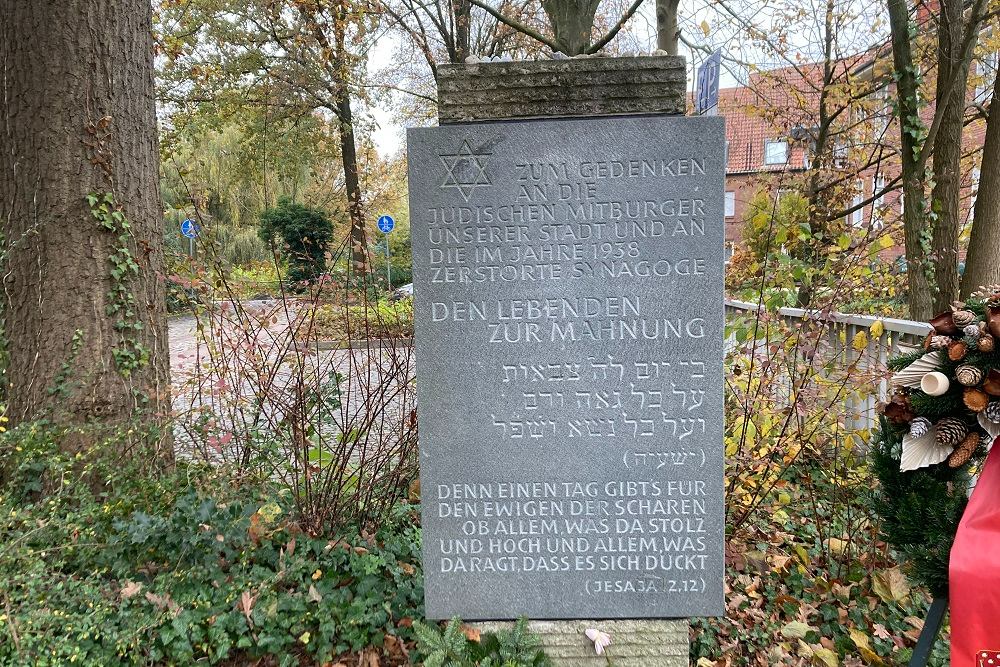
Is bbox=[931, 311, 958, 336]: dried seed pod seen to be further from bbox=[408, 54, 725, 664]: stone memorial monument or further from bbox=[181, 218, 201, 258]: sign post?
bbox=[181, 218, 201, 258]: sign post

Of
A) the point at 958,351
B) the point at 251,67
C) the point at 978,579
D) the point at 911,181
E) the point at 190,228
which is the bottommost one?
the point at 978,579

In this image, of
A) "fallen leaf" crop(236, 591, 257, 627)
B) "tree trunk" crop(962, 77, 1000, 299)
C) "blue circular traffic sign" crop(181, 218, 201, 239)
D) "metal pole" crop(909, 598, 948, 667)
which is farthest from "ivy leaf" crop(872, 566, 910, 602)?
"blue circular traffic sign" crop(181, 218, 201, 239)

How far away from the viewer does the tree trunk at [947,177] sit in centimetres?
562

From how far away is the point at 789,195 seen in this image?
5.82 m

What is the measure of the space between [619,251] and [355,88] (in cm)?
1307

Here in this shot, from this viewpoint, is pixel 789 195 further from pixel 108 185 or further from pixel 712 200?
pixel 108 185

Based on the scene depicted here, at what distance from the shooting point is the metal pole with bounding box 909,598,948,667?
7.33 ft

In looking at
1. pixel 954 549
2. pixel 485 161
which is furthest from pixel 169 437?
pixel 954 549

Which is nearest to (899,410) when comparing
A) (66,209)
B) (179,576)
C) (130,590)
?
(179,576)

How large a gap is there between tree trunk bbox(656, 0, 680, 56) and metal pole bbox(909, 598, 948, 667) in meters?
5.23

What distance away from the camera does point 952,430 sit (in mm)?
2139

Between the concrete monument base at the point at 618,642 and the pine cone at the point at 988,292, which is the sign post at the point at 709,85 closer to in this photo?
the pine cone at the point at 988,292

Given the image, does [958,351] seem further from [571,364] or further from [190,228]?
[190,228]

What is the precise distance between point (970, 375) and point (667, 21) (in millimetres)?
5049
